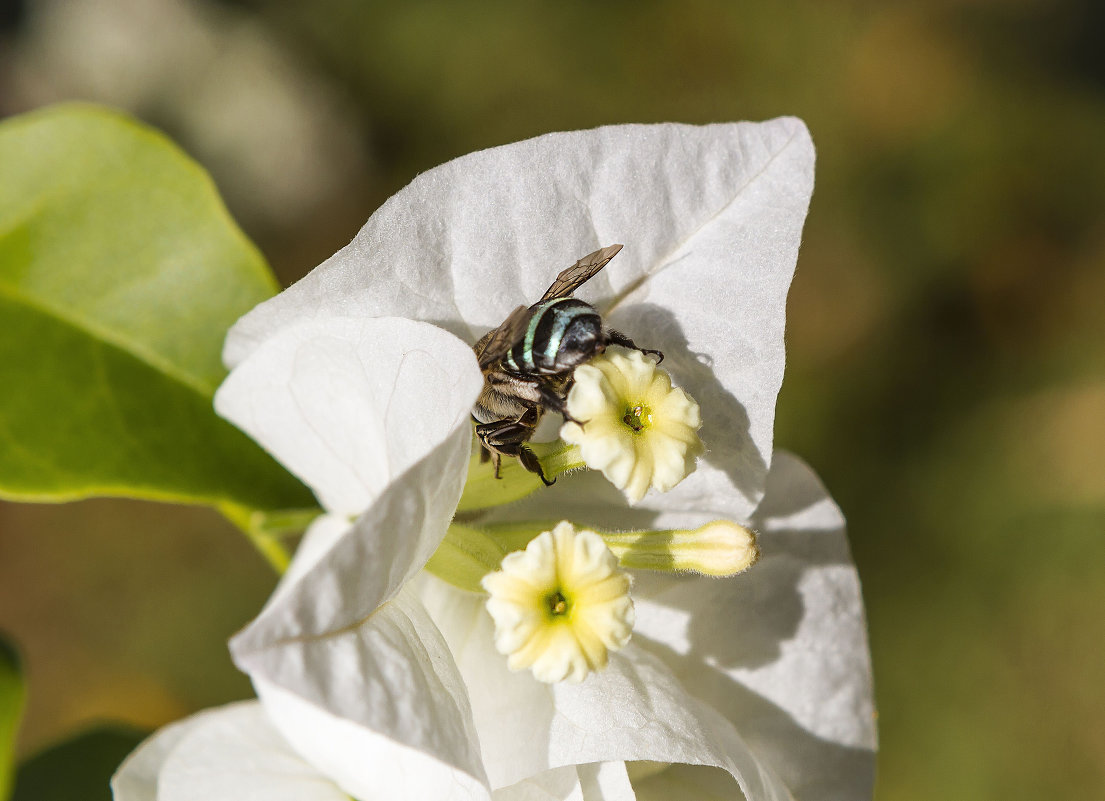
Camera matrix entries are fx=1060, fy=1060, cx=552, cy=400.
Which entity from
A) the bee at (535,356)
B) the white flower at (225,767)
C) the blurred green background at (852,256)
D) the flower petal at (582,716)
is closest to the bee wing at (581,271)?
the bee at (535,356)

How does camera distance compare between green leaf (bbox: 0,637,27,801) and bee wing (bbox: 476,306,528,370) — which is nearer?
bee wing (bbox: 476,306,528,370)

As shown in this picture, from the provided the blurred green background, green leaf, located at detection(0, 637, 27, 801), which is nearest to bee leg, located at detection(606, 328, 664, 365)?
green leaf, located at detection(0, 637, 27, 801)

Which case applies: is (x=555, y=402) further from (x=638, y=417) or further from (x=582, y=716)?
(x=582, y=716)

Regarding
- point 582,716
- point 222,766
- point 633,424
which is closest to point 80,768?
point 222,766

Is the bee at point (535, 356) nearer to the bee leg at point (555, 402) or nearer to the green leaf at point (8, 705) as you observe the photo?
the bee leg at point (555, 402)

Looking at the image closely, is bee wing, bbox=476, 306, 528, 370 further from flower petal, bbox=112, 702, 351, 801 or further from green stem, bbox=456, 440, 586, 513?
flower petal, bbox=112, 702, 351, 801
